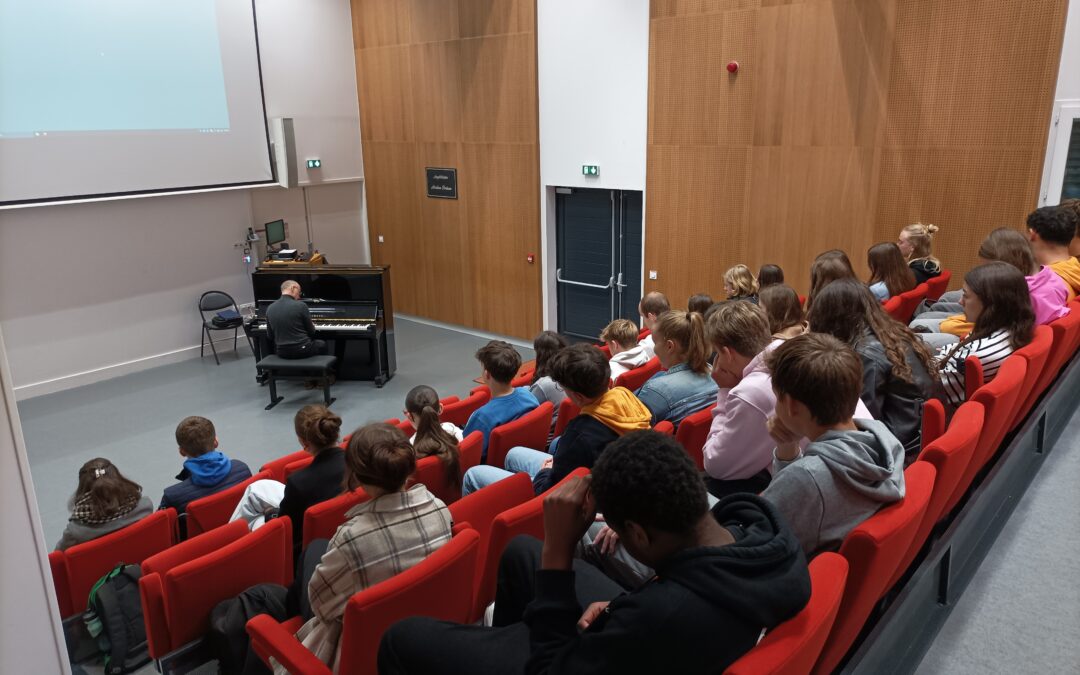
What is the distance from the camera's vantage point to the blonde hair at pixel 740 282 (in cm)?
525

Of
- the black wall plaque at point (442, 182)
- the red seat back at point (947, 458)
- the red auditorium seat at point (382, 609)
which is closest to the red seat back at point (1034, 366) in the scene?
the red seat back at point (947, 458)

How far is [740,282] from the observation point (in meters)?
5.26

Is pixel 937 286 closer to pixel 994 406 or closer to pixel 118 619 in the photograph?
pixel 994 406

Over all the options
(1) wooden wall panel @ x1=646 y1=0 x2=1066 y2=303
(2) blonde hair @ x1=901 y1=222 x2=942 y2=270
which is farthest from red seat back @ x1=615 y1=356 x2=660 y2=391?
(1) wooden wall panel @ x1=646 y1=0 x2=1066 y2=303

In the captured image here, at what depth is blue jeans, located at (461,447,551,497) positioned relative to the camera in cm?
329

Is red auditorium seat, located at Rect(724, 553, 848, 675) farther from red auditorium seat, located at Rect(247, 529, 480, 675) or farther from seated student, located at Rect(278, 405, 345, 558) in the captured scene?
seated student, located at Rect(278, 405, 345, 558)

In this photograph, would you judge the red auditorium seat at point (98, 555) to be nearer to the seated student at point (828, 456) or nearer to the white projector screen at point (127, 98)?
the seated student at point (828, 456)

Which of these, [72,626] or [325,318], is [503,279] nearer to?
[325,318]

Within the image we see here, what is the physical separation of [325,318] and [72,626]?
4642 millimetres

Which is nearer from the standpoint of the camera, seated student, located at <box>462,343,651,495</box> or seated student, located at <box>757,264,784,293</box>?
seated student, located at <box>462,343,651,495</box>

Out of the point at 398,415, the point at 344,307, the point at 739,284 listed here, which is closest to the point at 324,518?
the point at 739,284

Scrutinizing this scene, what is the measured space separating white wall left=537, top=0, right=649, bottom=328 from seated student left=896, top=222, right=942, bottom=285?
2.74 m

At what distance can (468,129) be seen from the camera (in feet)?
29.0

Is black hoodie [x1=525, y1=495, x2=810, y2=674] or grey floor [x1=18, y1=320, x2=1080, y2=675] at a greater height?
black hoodie [x1=525, y1=495, x2=810, y2=674]
